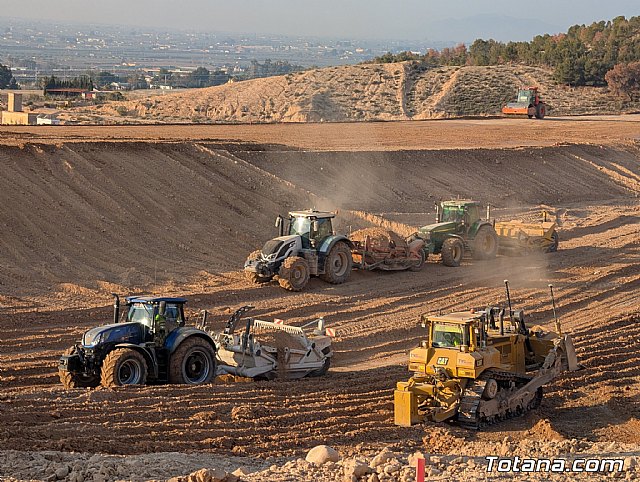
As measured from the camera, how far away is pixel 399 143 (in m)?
45.0

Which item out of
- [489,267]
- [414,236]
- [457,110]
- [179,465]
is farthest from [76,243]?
[457,110]

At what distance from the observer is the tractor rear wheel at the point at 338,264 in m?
25.8

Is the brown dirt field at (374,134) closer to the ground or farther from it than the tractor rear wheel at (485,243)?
farther from it

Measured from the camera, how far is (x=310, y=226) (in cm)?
2558

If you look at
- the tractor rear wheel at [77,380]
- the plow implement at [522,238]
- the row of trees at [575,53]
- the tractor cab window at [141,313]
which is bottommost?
the tractor rear wheel at [77,380]

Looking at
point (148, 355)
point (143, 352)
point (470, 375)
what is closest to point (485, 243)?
point (470, 375)

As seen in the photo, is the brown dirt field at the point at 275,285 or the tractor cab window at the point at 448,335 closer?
the brown dirt field at the point at 275,285

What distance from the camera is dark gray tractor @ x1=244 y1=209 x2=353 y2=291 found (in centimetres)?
2512

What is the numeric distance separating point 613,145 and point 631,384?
33.9 m

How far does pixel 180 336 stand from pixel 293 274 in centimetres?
850

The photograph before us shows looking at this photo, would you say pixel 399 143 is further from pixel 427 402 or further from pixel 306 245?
pixel 427 402

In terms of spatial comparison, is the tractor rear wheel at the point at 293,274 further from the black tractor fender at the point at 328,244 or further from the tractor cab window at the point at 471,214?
the tractor cab window at the point at 471,214

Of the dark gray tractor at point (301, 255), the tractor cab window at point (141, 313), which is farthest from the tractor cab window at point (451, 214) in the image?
the tractor cab window at point (141, 313)

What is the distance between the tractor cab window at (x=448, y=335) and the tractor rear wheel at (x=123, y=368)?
4.61 metres
